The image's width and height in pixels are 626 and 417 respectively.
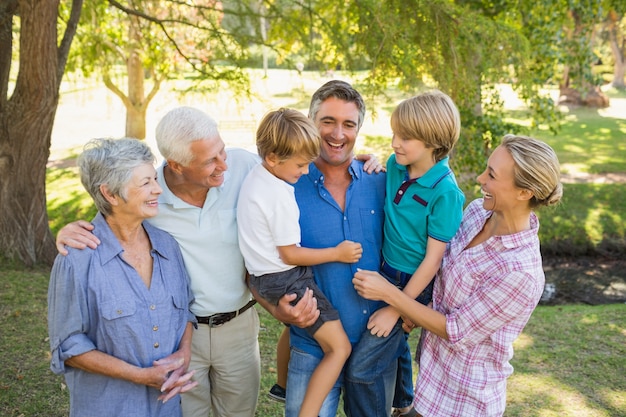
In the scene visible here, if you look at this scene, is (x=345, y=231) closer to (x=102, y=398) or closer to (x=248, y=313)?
(x=248, y=313)

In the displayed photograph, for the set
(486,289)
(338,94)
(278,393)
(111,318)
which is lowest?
(278,393)

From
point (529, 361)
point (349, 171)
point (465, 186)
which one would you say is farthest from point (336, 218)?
point (465, 186)

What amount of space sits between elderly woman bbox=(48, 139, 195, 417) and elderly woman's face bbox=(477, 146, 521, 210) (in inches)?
47.6

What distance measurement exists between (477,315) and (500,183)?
1.57 feet

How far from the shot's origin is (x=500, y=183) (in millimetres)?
2227

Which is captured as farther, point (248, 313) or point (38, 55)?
point (38, 55)

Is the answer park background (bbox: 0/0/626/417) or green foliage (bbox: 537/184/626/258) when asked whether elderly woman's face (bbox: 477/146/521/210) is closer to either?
park background (bbox: 0/0/626/417)

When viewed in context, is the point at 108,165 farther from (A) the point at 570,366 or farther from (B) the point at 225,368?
(A) the point at 570,366

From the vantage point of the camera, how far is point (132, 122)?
1324 cm

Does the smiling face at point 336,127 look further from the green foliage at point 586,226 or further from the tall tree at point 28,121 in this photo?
the green foliage at point 586,226

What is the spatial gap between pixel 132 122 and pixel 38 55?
774cm

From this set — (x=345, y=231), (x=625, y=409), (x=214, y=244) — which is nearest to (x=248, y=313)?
(x=214, y=244)

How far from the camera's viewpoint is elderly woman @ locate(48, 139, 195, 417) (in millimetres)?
2160

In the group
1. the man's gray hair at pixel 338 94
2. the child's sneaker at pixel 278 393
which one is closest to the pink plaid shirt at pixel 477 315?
the man's gray hair at pixel 338 94
